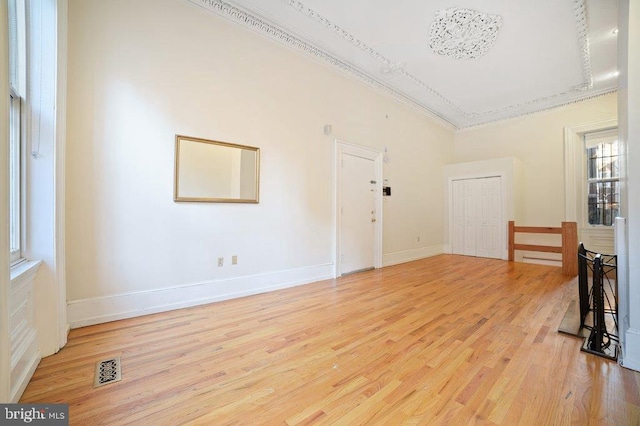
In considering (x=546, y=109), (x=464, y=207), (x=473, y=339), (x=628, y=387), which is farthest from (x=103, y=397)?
(x=546, y=109)

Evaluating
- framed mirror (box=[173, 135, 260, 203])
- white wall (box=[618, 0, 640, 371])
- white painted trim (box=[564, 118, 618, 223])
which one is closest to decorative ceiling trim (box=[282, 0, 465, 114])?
framed mirror (box=[173, 135, 260, 203])

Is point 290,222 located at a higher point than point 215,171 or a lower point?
lower

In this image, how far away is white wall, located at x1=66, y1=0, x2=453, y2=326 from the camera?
7.47 ft

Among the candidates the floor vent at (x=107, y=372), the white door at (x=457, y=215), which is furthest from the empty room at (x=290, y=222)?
the white door at (x=457, y=215)

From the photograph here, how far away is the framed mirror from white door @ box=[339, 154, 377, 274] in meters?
1.56

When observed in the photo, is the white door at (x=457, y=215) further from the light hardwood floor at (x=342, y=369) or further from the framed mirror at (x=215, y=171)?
the framed mirror at (x=215, y=171)

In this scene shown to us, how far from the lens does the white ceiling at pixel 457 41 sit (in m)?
3.06

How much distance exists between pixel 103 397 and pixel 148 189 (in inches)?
68.9

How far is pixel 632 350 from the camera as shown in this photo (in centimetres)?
168

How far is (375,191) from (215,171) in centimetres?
286

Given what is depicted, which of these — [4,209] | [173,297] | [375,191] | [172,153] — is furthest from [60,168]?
[375,191]

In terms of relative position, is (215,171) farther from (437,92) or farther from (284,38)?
(437,92)

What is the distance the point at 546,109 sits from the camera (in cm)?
564

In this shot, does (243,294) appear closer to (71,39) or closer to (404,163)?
(71,39)
